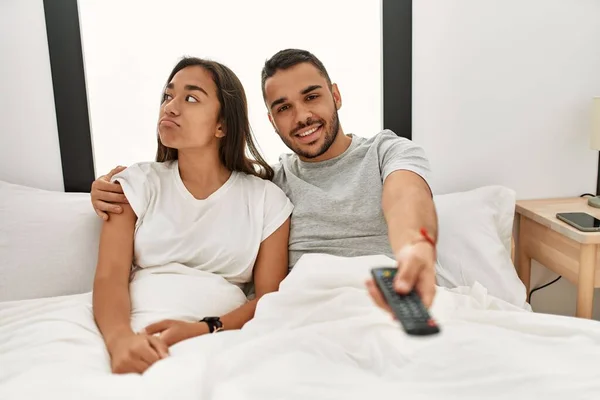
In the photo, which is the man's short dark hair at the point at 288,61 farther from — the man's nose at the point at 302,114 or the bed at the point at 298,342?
the bed at the point at 298,342

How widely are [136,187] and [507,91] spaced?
1.41 meters

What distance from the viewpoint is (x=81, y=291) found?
5.15 feet

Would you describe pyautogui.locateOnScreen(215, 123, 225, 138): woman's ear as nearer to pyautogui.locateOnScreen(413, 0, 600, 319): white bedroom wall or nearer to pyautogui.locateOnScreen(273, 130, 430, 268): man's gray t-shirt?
pyautogui.locateOnScreen(273, 130, 430, 268): man's gray t-shirt

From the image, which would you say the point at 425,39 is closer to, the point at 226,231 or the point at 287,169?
the point at 287,169

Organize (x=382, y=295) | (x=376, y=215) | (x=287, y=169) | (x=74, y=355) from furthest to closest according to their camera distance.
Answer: (x=287, y=169), (x=376, y=215), (x=74, y=355), (x=382, y=295)

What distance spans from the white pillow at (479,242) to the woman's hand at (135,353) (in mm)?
827

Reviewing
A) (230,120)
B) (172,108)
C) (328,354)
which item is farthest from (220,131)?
(328,354)

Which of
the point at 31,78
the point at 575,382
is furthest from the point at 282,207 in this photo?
the point at 31,78

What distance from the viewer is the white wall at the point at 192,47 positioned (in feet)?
6.19

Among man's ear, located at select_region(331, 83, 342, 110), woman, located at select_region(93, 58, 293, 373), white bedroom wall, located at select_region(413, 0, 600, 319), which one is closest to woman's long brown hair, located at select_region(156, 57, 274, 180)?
woman, located at select_region(93, 58, 293, 373)

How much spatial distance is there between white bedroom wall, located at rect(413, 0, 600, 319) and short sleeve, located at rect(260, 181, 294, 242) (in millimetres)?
705

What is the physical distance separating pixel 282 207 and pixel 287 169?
177 millimetres

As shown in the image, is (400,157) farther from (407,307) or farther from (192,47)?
(192,47)

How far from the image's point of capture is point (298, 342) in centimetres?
100
